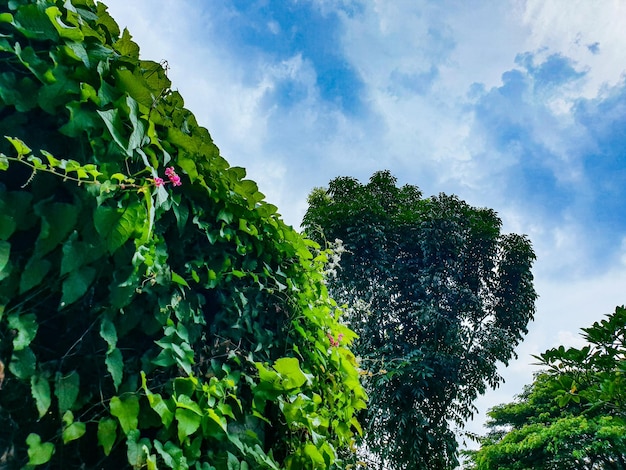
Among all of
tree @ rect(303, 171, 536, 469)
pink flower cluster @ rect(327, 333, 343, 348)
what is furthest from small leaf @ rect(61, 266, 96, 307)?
tree @ rect(303, 171, 536, 469)

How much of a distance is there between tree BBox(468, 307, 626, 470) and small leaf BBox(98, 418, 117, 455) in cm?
209

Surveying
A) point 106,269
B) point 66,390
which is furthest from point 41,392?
point 106,269

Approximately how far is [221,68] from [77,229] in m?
1.99

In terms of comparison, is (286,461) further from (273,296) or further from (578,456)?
(578,456)

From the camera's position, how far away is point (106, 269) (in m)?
0.99

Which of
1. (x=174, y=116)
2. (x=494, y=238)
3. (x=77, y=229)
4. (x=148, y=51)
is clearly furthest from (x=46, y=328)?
(x=494, y=238)

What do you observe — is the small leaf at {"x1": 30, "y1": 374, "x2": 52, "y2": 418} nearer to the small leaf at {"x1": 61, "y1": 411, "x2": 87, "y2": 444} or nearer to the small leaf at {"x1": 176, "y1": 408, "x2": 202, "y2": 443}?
the small leaf at {"x1": 61, "y1": 411, "x2": 87, "y2": 444}

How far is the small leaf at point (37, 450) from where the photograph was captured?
0.84 m

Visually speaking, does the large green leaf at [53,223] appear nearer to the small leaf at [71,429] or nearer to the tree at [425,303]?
the small leaf at [71,429]

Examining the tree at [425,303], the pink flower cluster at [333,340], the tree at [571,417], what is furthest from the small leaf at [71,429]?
the tree at [425,303]

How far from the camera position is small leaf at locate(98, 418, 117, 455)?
3.03 feet

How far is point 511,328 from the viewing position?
10.7 metres

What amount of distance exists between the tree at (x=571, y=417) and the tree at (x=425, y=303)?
212cm

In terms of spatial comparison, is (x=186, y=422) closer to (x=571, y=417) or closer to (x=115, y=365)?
(x=115, y=365)
